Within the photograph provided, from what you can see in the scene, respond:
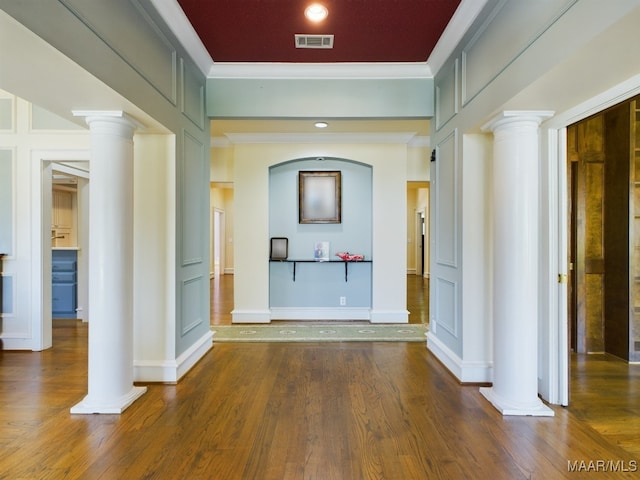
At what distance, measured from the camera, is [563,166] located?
2.40m

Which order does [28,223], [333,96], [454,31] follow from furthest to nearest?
1. [28,223]
2. [333,96]
3. [454,31]

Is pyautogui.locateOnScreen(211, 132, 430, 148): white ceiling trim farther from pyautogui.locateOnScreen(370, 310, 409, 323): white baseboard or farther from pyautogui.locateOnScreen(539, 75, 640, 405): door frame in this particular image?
pyautogui.locateOnScreen(539, 75, 640, 405): door frame

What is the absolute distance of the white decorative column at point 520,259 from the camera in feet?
7.62

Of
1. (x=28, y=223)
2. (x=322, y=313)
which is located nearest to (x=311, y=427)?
(x=322, y=313)

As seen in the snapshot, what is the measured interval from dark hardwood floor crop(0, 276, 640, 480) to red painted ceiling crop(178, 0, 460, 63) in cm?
276

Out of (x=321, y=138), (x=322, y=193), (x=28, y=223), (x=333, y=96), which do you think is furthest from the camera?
(x=322, y=193)

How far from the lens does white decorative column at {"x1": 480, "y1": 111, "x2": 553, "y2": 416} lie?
91.4 inches

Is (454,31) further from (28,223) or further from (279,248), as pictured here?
(28,223)

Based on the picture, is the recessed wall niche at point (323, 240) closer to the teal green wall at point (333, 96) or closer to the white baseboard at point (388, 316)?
the white baseboard at point (388, 316)

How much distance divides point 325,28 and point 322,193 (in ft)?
8.20

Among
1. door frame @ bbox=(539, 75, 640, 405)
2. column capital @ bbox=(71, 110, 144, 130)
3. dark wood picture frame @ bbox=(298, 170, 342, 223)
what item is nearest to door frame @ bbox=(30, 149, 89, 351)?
column capital @ bbox=(71, 110, 144, 130)

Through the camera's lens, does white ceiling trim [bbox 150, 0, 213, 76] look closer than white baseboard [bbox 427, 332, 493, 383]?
Yes

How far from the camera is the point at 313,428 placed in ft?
7.07

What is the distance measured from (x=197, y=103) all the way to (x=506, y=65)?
8.33ft
